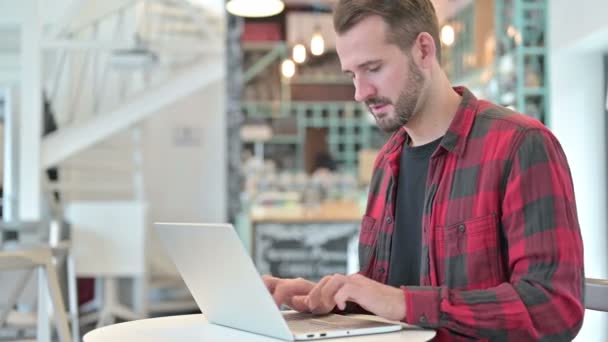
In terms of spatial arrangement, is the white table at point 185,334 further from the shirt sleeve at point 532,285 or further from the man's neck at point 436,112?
the man's neck at point 436,112

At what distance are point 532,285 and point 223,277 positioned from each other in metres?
0.56

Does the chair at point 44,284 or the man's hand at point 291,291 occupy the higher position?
the man's hand at point 291,291

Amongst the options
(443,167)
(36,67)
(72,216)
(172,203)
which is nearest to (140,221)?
(72,216)

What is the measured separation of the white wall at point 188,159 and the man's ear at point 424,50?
314 inches

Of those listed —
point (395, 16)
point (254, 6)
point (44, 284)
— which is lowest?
point (44, 284)

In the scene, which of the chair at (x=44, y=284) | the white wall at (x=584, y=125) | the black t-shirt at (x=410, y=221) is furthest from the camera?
the white wall at (x=584, y=125)

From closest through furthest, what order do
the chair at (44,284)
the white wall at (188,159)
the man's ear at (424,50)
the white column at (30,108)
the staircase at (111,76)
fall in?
the man's ear at (424,50) < the chair at (44,284) < the white column at (30,108) < the staircase at (111,76) < the white wall at (188,159)

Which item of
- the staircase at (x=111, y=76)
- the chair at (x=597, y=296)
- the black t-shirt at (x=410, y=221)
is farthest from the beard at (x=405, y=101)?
the staircase at (x=111, y=76)

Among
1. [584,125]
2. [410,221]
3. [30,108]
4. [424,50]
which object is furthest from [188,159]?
[424,50]

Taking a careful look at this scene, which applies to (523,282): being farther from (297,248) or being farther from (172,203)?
(172,203)

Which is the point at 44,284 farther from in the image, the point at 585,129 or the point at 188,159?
the point at 188,159

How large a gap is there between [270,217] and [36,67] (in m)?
2.34

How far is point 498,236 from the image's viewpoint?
156 centimetres

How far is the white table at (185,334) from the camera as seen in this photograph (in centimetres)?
141
